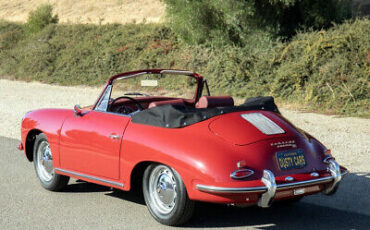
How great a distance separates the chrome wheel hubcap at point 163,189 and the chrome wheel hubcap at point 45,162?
1863 mm

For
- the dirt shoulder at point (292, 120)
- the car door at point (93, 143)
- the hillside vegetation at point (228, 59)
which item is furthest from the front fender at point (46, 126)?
the hillside vegetation at point (228, 59)

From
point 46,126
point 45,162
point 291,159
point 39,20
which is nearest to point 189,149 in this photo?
point 291,159

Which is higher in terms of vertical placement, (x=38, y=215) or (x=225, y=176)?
(x=225, y=176)

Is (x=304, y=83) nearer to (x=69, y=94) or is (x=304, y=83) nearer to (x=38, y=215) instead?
(x=69, y=94)

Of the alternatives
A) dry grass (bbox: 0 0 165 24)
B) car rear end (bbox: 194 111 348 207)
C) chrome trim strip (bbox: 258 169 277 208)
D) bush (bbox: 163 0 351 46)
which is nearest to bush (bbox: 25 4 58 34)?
dry grass (bbox: 0 0 165 24)

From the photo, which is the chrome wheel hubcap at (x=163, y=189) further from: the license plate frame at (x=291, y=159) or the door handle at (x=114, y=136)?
the license plate frame at (x=291, y=159)

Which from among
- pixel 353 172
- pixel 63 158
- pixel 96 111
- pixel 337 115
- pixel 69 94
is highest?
pixel 96 111

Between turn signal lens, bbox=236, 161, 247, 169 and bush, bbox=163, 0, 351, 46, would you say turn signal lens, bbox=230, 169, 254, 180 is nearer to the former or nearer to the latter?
turn signal lens, bbox=236, 161, 247, 169

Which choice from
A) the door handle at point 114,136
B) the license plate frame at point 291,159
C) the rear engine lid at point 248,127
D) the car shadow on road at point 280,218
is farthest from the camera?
the door handle at point 114,136

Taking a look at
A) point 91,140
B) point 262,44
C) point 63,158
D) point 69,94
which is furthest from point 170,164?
point 69,94

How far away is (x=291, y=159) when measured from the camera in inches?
210

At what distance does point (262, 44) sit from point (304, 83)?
279 centimetres

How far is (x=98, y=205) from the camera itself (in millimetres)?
6352

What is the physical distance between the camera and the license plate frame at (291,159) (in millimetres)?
5238
